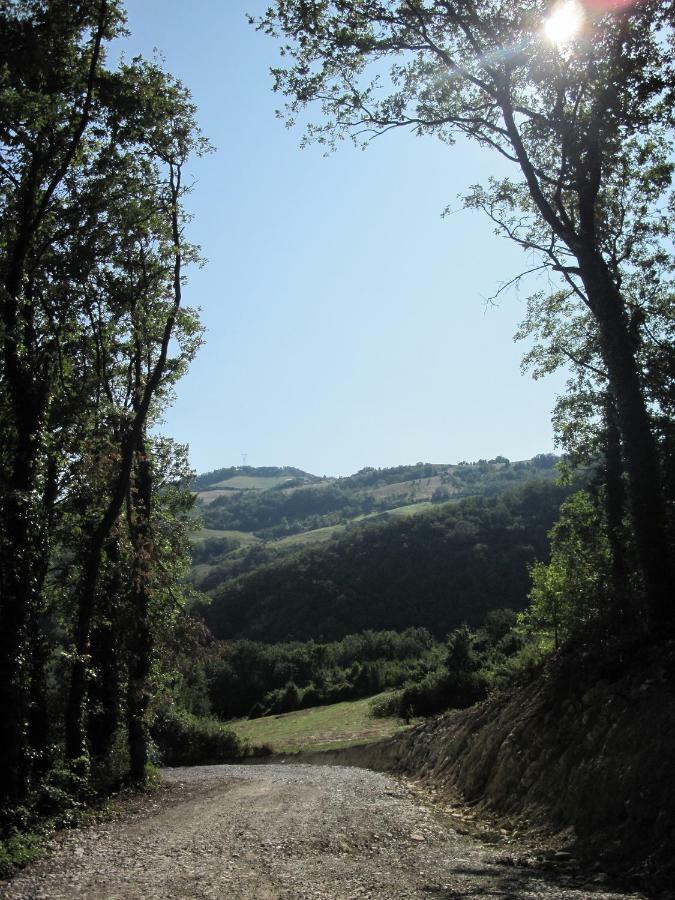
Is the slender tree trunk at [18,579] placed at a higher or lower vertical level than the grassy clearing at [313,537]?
higher

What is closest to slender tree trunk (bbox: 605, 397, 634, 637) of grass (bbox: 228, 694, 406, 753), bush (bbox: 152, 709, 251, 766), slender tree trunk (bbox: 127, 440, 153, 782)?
slender tree trunk (bbox: 127, 440, 153, 782)

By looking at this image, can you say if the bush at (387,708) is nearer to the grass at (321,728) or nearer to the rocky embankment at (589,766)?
the grass at (321,728)

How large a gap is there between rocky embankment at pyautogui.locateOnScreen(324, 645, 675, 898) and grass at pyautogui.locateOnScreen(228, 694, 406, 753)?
21.3 metres

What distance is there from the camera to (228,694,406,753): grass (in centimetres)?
3831

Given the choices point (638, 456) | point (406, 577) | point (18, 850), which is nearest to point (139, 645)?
point (18, 850)

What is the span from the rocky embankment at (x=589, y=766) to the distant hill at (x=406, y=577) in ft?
229

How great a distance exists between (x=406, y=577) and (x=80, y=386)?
85.2 metres

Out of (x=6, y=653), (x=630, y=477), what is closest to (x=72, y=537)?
(x=6, y=653)

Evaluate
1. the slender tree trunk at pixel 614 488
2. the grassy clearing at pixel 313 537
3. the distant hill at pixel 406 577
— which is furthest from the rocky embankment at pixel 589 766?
the grassy clearing at pixel 313 537

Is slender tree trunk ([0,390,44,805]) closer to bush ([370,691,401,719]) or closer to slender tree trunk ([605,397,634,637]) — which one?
slender tree trunk ([605,397,634,637])

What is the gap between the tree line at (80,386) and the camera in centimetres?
1180

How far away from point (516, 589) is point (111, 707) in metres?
70.8

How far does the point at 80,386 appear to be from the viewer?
663 inches

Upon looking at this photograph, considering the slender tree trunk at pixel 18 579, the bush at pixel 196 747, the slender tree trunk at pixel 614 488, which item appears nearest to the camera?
the slender tree trunk at pixel 18 579
